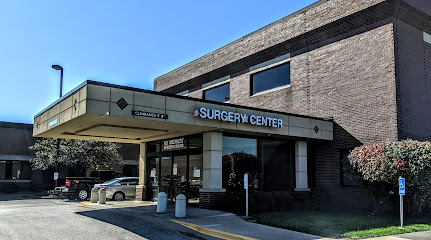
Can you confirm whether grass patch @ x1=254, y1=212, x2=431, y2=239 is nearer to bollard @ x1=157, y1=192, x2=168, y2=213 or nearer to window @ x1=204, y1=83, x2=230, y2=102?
bollard @ x1=157, y1=192, x2=168, y2=213

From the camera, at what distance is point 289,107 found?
22.0 meters

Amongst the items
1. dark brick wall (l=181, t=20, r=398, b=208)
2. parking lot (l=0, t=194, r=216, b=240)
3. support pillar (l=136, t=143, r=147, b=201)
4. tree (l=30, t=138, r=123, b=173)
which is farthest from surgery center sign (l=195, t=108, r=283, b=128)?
tree (l=30, t=138, r=123, b=173)

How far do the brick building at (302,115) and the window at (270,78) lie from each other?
5.3 inches

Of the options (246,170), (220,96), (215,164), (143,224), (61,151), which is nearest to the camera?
(143,224)

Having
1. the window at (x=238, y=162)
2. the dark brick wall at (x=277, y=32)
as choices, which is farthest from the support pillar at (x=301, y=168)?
the dark brick wall at (x=277, y=32)

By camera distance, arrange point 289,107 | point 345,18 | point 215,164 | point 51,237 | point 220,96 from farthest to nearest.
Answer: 1. point 220,96
2. point 289,107
3. point 345,18
4. point 215,164
5. point 51,237

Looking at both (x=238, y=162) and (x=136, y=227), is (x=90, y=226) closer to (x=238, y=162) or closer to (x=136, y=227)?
(x=136, y=227)

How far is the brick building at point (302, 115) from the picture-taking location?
15.7m

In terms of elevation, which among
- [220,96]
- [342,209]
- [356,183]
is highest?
[220,96]

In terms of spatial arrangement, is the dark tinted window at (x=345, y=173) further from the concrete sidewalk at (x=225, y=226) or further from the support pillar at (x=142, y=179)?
the support pillar at (x=142, y=179)

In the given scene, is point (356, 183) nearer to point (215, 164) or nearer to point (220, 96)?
point (215, 164)

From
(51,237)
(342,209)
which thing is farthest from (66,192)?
(342,209)

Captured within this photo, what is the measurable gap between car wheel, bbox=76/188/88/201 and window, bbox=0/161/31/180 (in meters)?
13.7

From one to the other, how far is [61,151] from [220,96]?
42.0ft
